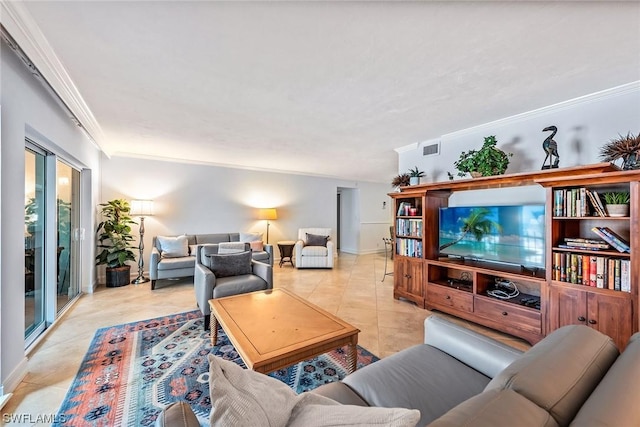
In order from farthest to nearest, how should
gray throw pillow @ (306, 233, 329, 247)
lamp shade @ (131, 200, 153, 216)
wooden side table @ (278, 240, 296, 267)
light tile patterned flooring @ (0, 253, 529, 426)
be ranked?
wooden side table @ (278, 240, 296, 267), gray throw pillow @ (306, 233, 329, 247), lamp shade @ (131, 200, 153, 216), light tile patterned flooring @ (0, 253, 529, 426)

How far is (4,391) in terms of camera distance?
1.69m

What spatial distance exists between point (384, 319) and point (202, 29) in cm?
302

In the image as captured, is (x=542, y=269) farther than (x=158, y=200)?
No

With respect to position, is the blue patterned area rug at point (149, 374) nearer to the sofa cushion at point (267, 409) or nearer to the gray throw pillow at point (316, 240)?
the sofa cushion at point (267, 409)

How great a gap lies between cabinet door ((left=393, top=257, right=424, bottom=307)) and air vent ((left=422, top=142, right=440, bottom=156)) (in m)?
1.50

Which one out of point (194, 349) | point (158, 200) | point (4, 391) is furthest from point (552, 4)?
point (158, 200)

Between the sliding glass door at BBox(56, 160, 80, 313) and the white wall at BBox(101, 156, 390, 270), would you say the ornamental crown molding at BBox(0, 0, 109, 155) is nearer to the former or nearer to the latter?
the sliding glass door at BBox(56, 160, 80, 313)

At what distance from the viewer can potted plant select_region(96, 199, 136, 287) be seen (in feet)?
13.6

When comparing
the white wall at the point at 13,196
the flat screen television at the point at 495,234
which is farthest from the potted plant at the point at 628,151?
the white wall at the point at 13,196

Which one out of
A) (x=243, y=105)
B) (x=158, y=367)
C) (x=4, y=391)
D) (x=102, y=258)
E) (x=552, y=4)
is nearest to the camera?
(x=552, y=4)

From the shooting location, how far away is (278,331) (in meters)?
1.82

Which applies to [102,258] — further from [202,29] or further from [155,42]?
[202,29]

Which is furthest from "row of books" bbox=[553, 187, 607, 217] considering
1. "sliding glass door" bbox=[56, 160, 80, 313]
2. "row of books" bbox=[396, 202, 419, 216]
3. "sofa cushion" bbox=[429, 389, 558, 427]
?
"sliding glass door" bbox=[56, 160, 80, 313]

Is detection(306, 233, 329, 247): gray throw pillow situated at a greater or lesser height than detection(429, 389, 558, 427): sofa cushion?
lesser
